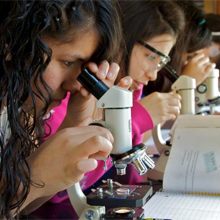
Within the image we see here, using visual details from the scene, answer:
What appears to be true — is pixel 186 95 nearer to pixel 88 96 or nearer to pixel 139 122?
pixel 139 122

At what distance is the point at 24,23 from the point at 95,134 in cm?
26

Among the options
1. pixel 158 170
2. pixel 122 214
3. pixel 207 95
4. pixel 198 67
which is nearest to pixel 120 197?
pixel 122 214

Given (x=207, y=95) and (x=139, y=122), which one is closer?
(x=139, y=122)

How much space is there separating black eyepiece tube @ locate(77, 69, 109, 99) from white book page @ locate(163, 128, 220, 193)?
331 mm

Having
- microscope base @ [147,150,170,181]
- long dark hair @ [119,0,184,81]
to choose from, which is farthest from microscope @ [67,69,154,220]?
long dark hair @ [119,0,184,81]

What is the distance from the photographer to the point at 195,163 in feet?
3.40

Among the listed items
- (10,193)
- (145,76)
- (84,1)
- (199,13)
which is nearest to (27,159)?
(10,193)

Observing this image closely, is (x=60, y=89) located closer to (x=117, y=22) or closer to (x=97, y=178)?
(x=117, y=22)

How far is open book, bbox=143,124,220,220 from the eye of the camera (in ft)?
2.76

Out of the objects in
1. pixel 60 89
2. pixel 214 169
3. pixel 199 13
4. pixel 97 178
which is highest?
pixel 199 13

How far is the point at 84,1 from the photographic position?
0.91 metres

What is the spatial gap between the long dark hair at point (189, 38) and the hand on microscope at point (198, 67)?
0.04m

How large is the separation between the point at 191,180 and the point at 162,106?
0.51 meters

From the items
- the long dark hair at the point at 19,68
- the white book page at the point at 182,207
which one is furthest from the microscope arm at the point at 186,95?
the long dark hair at the point at 19,68
